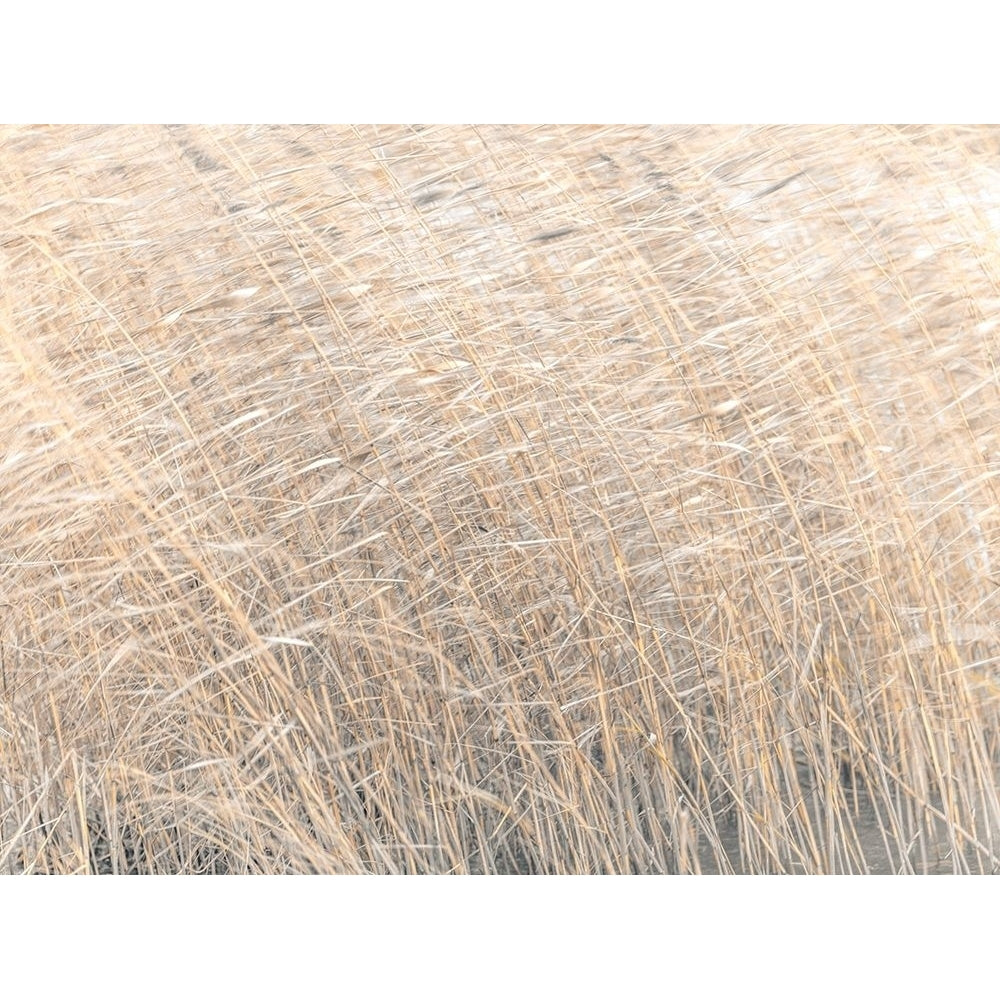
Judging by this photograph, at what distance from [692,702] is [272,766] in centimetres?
90

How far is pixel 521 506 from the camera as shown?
6.38 feet

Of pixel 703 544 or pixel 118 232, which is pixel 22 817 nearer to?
pixel 118 232

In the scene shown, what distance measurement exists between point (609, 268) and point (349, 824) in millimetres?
1307

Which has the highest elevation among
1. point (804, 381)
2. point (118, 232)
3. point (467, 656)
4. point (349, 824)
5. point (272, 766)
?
point (118, 232)

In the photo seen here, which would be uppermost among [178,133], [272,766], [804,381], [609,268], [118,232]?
[178,133]

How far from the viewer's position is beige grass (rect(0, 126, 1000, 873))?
1.94 m

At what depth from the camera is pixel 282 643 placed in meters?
1.95

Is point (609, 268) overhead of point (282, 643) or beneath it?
overhead

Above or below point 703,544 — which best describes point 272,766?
below

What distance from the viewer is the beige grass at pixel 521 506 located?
6.38 ft
